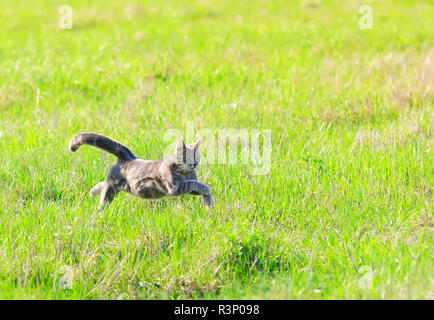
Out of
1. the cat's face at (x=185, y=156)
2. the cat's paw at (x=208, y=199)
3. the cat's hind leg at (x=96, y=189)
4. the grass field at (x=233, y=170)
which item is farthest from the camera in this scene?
the cat's hind leg at (x=96, y=189)

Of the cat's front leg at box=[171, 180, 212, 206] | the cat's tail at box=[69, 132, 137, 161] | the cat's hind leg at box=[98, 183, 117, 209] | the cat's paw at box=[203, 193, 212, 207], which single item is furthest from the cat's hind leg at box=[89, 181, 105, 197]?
the cat's paw at box=[203, 193, 212, 207]

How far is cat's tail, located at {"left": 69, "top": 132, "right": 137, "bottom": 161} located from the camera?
16.4ft

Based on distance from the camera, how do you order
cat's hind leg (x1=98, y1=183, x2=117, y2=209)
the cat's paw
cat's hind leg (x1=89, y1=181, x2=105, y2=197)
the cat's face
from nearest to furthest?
the cat's face
the cat's paw
cat's hind leg (x1=98, y1=183, x2=117, y2=209)
cat's hind leg (x1=89, y1=181, x2=105, y2=197)

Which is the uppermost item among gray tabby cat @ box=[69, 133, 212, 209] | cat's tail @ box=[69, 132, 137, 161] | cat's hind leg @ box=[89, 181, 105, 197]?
cat's tail @ box=[69, 132, 137, 161]

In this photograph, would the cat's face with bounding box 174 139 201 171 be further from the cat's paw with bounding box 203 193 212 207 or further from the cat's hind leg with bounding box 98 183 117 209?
the cat's hind leg with bounding box 98 183 117 209

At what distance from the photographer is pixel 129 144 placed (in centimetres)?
641

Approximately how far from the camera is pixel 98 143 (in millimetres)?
5043

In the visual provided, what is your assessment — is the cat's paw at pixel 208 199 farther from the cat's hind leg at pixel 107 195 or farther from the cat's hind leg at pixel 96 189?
the cat's hind leg at pixel 96 189

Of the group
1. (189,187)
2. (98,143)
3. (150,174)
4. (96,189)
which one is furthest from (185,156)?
(96,189)

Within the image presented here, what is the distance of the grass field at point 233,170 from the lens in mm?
4363

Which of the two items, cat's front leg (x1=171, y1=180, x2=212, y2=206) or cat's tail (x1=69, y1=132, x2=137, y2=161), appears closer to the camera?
cat's front leg (x1=171, y1=180, x2=212, y2=206)

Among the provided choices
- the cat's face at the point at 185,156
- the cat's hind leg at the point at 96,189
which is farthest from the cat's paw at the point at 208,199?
the cat's hind leg at the point at 96,189

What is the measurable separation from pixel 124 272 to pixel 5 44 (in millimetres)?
9564

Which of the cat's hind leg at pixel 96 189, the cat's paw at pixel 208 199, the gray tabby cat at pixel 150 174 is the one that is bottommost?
the cat's paw at pixel 208 199
